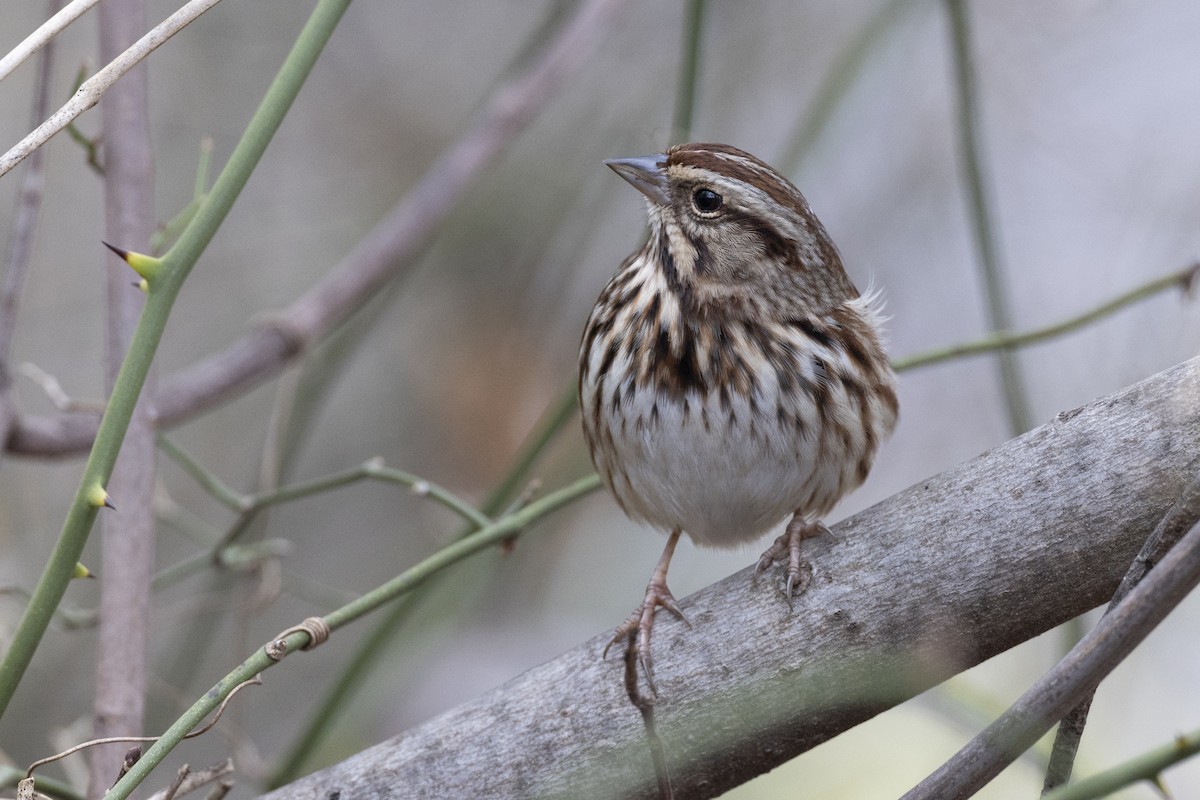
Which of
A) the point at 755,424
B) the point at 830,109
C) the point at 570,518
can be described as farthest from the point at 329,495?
the point at 755,424

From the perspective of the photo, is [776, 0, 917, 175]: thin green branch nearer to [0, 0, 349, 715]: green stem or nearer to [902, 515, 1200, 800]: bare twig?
[0, 0, 349, 715]: green stem

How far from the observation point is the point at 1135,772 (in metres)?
1.37

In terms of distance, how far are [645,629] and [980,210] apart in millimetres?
1502

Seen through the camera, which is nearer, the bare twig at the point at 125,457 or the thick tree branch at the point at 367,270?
the bare twig at the point at 125,457

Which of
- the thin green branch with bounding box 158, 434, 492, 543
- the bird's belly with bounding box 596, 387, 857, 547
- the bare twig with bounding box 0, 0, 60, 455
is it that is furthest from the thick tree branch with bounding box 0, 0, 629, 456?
the bird's belly with bounding box 596, 387, 857, 547

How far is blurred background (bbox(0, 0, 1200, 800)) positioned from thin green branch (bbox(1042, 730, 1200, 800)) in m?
2.84

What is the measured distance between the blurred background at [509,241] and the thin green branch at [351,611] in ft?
6.06

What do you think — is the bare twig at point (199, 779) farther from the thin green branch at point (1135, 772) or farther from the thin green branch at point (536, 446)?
the thin green branch at point (536, 446)

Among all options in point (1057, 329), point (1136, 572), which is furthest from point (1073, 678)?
point (1057, 329)

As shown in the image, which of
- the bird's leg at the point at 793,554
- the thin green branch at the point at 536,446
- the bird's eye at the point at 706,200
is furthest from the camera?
the thin green branch at the point at 536,446

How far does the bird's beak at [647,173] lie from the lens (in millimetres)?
2703

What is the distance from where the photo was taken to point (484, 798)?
1.99m

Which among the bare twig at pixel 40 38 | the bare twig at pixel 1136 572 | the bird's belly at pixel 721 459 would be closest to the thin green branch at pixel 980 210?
the bird's belly at pixel 721 459

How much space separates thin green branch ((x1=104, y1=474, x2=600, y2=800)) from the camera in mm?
1624
